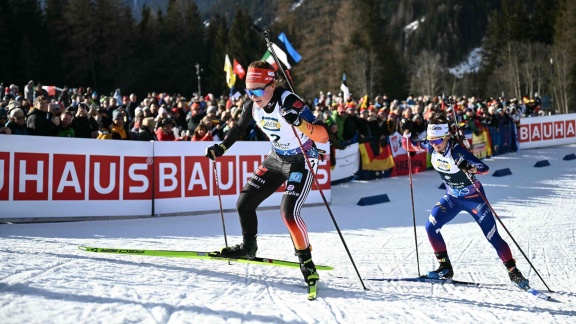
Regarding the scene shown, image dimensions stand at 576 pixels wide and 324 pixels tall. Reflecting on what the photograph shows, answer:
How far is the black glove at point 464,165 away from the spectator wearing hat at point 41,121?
7.18 meters

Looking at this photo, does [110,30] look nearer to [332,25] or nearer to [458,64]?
[332,25]

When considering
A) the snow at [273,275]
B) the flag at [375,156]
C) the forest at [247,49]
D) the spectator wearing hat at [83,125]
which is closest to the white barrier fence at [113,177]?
the snow at [273,275]

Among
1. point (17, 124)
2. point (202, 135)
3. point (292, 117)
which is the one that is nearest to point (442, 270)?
point (292, 117)

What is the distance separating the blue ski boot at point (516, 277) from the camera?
621 centimetres

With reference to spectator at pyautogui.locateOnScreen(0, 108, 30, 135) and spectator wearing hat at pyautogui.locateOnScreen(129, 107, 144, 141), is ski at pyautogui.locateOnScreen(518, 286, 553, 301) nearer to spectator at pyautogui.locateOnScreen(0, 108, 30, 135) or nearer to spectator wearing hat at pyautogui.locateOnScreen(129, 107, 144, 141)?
spectator wearing hat at pyautogui.locateOnScreen(129, 107, 144, 141)

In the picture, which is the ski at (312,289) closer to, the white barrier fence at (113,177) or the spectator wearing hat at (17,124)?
the white barrier fence at (113,177)

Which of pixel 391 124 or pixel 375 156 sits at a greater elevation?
pixel 391 124

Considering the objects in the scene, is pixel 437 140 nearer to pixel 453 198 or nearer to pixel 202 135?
pixel 453 198

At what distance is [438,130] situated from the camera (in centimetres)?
661

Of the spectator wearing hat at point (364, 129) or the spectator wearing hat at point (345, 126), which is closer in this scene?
the spectator wearing hat at point (345, 126)

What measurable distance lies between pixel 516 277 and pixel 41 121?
8.03 m

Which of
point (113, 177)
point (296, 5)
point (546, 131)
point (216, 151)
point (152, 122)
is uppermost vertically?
point (296, 5)

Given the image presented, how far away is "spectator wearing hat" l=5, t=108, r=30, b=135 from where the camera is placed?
380 inches

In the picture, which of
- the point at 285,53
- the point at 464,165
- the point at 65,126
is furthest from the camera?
the point at 285,53
